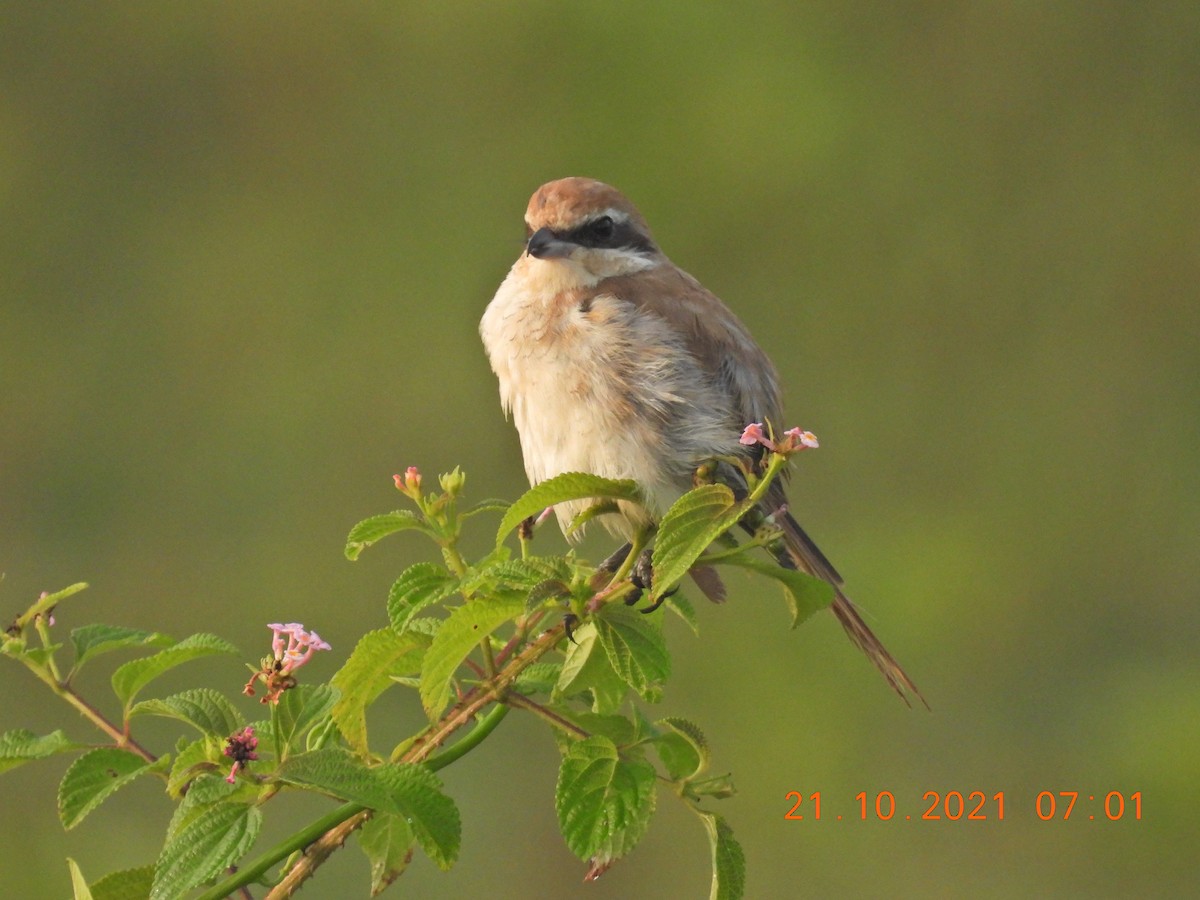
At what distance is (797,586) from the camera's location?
1387mm

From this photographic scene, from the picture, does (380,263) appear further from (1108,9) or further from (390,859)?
(390,859)

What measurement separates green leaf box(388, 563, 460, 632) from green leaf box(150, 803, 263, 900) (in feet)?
0.76

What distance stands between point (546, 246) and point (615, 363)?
21 centimetres

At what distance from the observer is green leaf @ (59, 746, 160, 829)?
122 cm

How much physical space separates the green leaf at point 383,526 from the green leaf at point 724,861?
33cm

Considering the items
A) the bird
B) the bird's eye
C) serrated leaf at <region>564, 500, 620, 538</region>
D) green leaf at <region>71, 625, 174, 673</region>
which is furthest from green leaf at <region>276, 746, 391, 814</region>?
the bird's eye

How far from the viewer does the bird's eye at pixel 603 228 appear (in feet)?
8.12

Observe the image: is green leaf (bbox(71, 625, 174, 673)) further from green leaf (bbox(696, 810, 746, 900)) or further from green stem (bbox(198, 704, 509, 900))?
green leaf (bbox(696, 810, 746, 900))

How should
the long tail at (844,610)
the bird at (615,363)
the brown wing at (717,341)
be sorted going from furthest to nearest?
the brown wing at (717,341)
the bird at (615,363)
the long tail at (844,610)

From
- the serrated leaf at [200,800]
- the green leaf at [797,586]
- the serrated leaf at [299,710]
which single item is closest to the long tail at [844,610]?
the green leaf at [797,586]

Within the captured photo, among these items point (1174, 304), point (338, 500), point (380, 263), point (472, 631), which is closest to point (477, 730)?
point (472, 631)

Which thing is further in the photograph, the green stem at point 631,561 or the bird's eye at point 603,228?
the bird's eye at point 603,228

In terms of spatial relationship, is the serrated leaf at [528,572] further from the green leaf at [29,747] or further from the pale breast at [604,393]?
the pale breast at [604,393]
